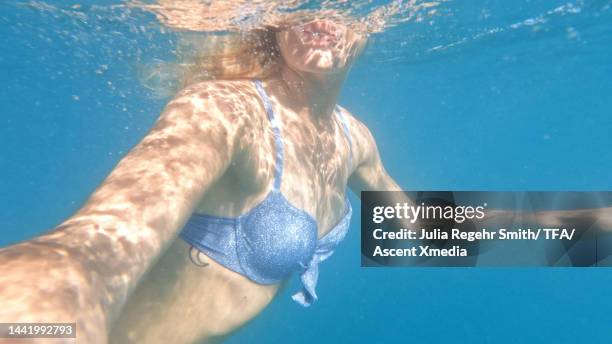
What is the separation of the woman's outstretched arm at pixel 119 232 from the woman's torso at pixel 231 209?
1.02 ft

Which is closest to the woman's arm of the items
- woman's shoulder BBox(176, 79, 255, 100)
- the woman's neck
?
the woman's neck

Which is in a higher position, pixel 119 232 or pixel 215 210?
pixel 119 232

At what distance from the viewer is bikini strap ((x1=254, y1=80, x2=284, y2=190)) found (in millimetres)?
2930

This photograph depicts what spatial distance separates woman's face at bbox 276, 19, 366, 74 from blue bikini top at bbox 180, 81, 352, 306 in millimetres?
519

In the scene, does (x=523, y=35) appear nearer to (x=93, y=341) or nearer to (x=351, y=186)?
(x=351, y=186)

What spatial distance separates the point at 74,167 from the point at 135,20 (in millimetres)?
86919

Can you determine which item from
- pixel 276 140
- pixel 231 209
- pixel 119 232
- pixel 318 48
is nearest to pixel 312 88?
pixel 318 48

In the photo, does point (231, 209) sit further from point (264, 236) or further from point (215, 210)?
point (264, 236)

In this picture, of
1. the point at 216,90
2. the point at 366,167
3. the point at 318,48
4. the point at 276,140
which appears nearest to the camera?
the point at 216,90

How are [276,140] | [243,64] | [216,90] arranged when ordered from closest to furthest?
1. [216,90]
2. [276,140]
3. [243,64]

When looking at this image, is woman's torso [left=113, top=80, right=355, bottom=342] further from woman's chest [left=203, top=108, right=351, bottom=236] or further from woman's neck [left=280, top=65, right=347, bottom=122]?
woman's neck [left=280, top=65, right=347, bottom=122]

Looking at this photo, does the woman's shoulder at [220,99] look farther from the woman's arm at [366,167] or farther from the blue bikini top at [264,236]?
the woman's arm at [366,167]

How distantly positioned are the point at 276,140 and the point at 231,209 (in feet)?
1.91

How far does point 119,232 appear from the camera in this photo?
1534mm
